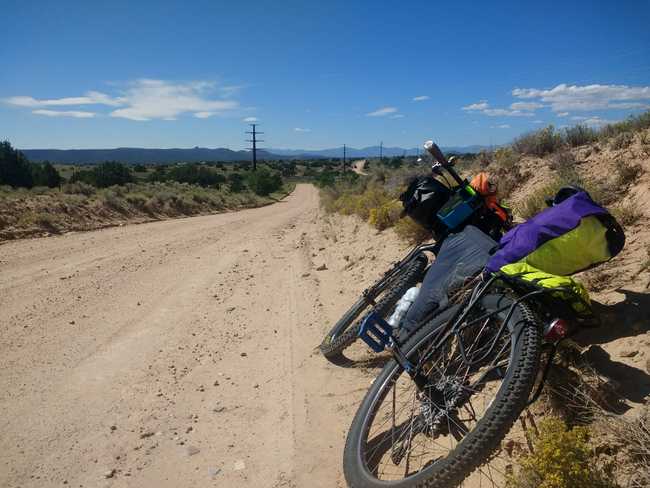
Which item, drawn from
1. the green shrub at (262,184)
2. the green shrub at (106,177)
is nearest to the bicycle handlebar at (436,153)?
the green shrub at (106,177)

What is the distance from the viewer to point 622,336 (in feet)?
9.43

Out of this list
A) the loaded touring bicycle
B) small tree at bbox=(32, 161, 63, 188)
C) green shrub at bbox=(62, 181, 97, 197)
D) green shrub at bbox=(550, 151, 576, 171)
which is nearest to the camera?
the loaded touring bicycle

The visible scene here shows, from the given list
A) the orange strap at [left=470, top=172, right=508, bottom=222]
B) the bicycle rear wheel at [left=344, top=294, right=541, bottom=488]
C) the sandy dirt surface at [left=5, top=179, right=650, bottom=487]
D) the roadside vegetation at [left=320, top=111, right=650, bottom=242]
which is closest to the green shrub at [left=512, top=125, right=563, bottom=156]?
the roadside vegetation at [left=320, top=111, right=650, bottom=242]

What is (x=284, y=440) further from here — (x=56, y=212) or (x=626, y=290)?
(x=56, y=212)

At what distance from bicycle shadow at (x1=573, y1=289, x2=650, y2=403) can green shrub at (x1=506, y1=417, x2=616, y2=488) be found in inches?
24.5

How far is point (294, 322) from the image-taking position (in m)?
5.52

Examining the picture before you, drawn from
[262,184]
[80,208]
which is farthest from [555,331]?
[262,184]

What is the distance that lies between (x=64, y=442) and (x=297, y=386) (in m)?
1.87

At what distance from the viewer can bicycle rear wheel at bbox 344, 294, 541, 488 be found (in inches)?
83.0

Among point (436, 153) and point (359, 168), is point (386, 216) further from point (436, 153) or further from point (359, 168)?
point (359, 168)

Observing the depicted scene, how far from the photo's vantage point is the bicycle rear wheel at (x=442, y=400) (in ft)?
6.91

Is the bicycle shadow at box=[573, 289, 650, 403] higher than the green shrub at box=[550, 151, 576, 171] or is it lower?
lower

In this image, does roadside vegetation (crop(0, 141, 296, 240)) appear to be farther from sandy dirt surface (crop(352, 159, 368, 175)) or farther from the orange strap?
sandy dirt surface (crop(352, 159, 368, 175))

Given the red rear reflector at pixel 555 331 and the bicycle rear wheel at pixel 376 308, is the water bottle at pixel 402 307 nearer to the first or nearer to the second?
the bicycle rear wheel at pixel 376 308
